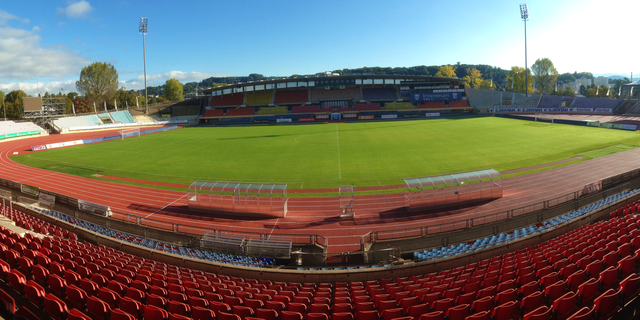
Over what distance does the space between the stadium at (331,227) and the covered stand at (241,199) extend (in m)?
0.09

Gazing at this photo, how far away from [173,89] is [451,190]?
131 meters

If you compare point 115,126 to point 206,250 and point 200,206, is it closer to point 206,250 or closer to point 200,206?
point 200,206

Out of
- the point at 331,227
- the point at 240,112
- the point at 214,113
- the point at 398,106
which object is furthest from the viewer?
the point at 214,113

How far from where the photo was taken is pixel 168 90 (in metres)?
128

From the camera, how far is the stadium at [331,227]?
255 inches

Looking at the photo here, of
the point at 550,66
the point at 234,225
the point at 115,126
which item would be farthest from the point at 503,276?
the point at 550,66

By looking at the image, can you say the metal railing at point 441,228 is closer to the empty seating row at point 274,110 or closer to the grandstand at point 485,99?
the grandstand at point 485,99

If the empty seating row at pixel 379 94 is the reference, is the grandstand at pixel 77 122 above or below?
below

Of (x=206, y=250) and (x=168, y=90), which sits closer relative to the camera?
(x=206, y=250)

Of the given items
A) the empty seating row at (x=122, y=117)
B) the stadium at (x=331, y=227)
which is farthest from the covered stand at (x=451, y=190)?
the empty seating row at (x=122, y=117)

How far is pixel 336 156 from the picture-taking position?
36.2 m

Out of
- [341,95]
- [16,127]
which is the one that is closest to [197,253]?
[16,127]

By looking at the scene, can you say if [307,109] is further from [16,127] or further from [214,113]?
[16,127]

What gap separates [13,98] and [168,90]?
4609 centimetres
